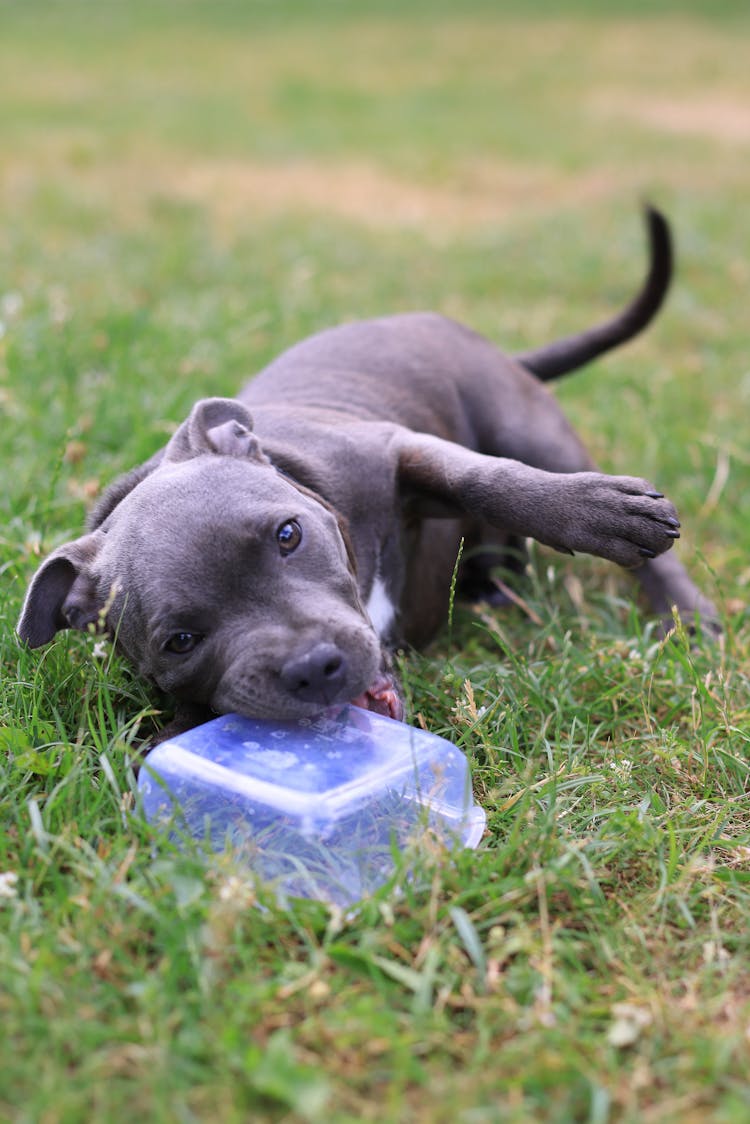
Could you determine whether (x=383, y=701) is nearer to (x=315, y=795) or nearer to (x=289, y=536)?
(x=289, y=536)

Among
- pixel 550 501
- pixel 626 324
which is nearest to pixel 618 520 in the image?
pixel 550 501

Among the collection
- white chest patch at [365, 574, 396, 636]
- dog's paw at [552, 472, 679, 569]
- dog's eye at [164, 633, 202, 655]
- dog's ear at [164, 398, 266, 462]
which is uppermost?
dog's ear at [164, 398, 266, 462]

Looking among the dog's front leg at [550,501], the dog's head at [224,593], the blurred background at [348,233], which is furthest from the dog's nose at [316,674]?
the blurred background at [348,233]

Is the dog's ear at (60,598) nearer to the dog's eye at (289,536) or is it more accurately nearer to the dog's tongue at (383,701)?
the dog's eye at (289,536)

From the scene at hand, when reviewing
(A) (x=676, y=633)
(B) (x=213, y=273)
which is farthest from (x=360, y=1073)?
(B) (x=213, y=273)

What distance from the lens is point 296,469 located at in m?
3.89

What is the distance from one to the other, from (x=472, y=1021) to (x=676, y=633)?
5.73 feet

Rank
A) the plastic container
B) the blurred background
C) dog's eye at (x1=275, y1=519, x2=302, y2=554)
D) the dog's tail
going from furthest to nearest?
the blurred background < the dog's tail < dog's eye at (x1=275, y1=519, x2=302, y2=554) < the plastic container

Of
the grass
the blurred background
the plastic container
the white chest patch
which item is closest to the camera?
the grass

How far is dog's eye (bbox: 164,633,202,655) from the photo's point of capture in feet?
10.7

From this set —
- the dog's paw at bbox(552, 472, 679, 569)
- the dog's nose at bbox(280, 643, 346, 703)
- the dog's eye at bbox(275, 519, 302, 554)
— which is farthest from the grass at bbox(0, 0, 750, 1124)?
the dog's eye at bbox(275, 519, 302, 554)

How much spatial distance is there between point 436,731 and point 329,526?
676mm

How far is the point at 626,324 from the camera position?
5.48 meters

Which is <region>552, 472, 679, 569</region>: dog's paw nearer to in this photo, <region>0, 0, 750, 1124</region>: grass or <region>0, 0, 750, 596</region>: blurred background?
<region>0, 0, 750, 1124</region>: grass
